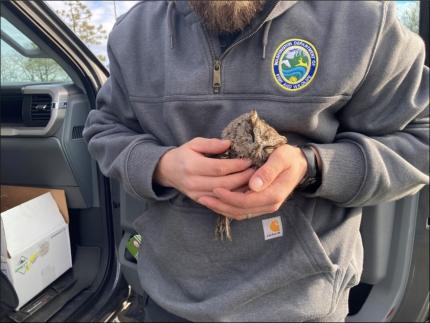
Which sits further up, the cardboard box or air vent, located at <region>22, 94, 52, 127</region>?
air vent, located at <region>22, 94, 52, 127</region>

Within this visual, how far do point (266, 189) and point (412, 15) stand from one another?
47.7 inches

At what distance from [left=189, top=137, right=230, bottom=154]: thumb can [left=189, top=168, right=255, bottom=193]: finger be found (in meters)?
0.08

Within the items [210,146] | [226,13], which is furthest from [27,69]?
[210,146]

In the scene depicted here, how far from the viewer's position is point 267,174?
3.16 feet

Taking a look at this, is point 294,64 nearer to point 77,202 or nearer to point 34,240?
point 34,240

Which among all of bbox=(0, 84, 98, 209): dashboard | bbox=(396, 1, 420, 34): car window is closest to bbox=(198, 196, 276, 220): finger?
bbox=(396, 1, 420, 34): car window

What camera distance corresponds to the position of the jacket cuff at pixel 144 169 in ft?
3.83

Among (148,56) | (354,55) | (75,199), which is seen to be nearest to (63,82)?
(75,199)

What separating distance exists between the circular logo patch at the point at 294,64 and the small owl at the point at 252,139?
0.20 meters

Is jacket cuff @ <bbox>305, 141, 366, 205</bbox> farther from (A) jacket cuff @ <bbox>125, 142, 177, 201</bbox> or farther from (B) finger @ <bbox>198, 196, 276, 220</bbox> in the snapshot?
(A) jacket cuff @ <bbox>125, 142, 177, 201</bbox>

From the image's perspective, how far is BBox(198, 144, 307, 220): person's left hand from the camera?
966mm

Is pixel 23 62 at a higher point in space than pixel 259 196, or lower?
higher

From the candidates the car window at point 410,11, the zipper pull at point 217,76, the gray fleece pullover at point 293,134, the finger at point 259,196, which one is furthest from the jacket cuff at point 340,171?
the car window at point 410,11

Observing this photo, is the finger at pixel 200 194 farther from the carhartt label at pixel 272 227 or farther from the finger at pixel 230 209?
the carhartt label at pixel 272 227
